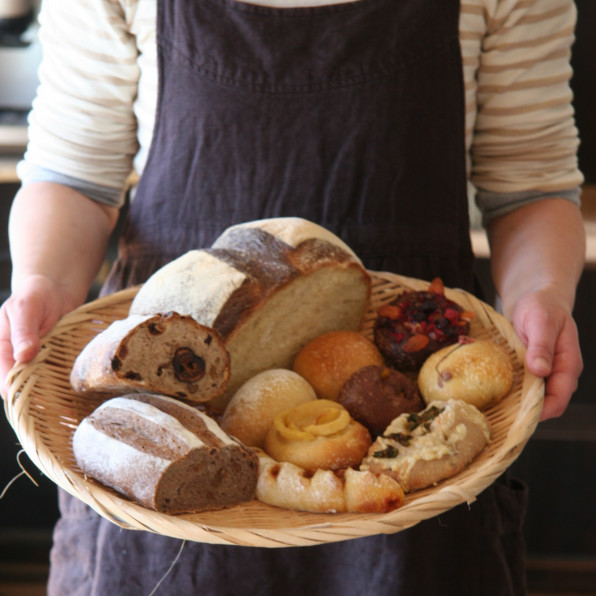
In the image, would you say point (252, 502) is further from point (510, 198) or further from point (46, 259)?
point (510, 198)

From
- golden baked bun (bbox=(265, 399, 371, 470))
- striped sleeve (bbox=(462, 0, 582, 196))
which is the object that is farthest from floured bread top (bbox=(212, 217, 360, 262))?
striped sleeve (bbox=(462, 0, 582, 196))

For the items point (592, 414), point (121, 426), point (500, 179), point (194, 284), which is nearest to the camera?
point (121, 426)

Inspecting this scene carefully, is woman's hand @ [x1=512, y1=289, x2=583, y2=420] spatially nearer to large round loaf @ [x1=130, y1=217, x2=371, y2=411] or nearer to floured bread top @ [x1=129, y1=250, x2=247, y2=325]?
large round loaf @ [x1=130, y1=217, x2=371, y2=411]

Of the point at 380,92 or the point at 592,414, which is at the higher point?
the point at 380,92

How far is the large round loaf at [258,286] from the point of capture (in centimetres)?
104

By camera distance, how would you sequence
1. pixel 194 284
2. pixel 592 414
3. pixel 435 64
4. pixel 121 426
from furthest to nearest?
pixel 592 414 → pixel 435 64 → pixel 194 284 → pixel 121 426

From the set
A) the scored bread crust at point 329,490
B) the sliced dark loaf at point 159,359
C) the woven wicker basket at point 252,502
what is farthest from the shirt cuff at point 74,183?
the scored bread crust at point 329,490

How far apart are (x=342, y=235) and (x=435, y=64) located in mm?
304

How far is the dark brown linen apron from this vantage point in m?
1.09

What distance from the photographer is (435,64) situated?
115 centimetres

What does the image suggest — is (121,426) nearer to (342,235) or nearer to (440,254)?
(342,235)

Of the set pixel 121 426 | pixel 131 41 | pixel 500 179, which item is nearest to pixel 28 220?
pixel 131 41

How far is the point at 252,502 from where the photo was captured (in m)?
0.91

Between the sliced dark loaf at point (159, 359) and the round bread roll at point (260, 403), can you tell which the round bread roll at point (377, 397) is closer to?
the round bread roll at point (260, 403)
